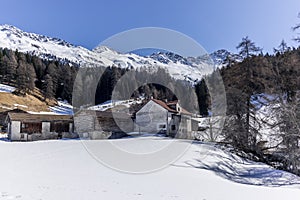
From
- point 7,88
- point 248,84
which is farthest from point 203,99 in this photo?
point 7,88

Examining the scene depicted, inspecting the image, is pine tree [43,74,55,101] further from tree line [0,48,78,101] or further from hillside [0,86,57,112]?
hillside [0,86,57,112]

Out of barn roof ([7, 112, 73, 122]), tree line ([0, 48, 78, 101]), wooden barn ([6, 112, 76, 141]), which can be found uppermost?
tree line ([0, 48, 78, 101])

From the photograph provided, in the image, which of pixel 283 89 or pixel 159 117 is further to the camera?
pixel 159 117

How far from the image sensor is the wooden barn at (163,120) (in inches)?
1246

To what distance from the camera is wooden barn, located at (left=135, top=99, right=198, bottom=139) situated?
31.7 meters

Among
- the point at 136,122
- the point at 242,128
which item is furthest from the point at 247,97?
the point at 136,122

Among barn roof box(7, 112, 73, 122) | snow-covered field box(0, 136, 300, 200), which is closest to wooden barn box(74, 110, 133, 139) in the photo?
barn roof box(7, 112, 73, 122)

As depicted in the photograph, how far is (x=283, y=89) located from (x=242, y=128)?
16.8 ft

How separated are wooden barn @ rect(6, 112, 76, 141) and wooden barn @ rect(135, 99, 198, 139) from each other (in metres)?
8.57

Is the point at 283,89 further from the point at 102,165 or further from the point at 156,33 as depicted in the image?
the point at 102,165

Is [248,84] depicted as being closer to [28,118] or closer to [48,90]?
[28,118]

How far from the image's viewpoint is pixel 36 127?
29.6 meters

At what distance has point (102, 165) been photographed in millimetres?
12492

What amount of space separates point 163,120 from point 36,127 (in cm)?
1451
